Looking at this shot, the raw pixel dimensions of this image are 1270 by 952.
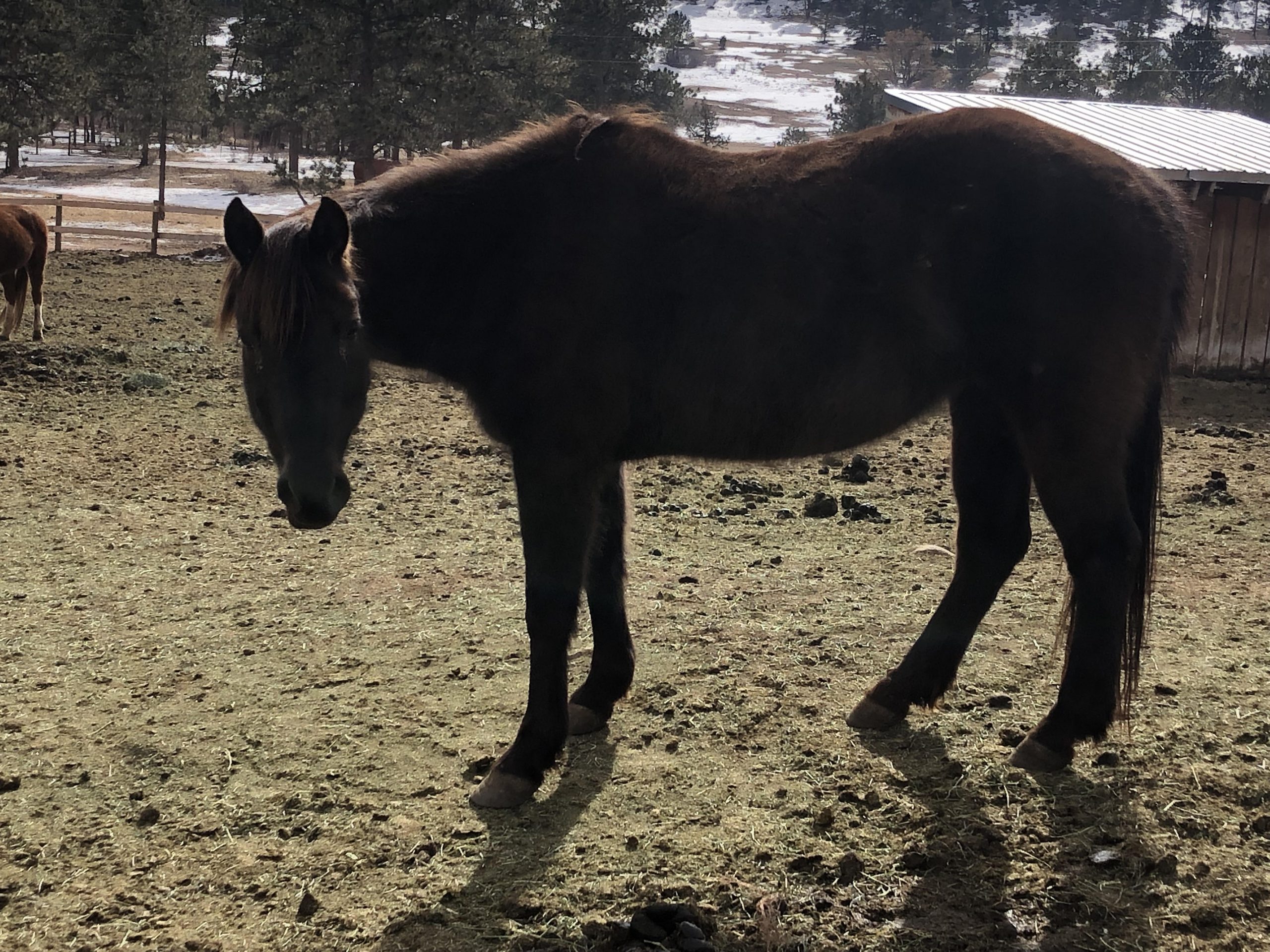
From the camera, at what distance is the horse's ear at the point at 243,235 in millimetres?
2938

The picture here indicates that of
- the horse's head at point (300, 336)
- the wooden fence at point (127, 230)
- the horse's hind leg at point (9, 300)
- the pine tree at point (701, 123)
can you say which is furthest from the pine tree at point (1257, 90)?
the horse's head at point (300, 336)

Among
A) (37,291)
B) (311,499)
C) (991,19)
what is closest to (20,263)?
(37,291)

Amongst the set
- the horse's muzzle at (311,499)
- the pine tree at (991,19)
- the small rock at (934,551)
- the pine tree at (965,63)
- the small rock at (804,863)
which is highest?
the pine tree at (991,19)

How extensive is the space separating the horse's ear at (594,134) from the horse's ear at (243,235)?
1160 mm

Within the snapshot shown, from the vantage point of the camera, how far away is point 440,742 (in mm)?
3793

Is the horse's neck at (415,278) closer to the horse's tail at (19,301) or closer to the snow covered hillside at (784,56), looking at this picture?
the horse's tail at (19,301)

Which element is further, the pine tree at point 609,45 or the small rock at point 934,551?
the pine tree at point 609,45

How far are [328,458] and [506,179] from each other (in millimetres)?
1239

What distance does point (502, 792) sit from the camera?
3.38 metres

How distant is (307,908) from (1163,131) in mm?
15013

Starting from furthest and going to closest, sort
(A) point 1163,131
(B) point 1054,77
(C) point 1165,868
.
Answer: (B) point 1054,77
(A) point 1163,131
(C) point 1165,868

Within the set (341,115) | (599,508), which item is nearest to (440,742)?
(599,508)

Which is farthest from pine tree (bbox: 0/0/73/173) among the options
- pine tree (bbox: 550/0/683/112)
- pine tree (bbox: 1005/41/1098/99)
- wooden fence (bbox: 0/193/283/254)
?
pine tree (bbox: 1005/41/1098/99)

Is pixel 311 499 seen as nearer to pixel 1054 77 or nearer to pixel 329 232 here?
pixel 329 232
